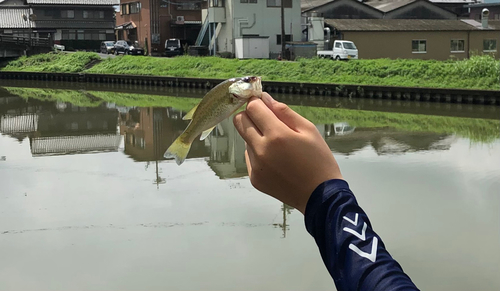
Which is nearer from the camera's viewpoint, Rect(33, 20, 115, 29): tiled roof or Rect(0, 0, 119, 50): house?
Rect(0, 0, 119, 50): house

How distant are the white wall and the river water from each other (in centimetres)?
1810

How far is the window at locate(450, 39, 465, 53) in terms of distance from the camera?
3197cm

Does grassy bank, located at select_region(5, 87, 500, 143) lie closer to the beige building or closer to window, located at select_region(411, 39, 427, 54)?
the beige building

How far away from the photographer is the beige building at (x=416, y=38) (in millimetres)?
30734

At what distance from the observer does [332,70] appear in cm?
2330

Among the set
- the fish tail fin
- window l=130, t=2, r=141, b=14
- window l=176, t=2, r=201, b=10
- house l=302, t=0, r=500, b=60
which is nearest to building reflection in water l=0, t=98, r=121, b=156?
the fish tail fin

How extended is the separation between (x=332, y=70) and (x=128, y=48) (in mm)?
18262

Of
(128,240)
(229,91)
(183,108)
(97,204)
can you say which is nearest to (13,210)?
(97,204)

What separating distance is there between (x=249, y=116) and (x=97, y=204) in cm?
720

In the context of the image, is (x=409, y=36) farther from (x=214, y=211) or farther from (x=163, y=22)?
(x=214, y=211)

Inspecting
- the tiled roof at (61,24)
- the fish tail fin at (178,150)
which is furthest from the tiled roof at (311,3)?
the fish tail fin at (178,150)

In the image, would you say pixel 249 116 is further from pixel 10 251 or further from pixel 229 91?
pixel 10 251

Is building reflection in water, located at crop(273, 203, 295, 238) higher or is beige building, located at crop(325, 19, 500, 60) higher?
beige building, located at crop(325, 19, 500, 60)

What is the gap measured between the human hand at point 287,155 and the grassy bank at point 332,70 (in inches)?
765
